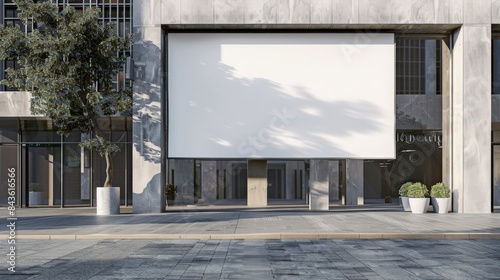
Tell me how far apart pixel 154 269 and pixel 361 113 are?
18107 mm

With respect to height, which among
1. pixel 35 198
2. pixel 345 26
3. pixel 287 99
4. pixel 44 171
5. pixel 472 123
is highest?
pixel 345 26

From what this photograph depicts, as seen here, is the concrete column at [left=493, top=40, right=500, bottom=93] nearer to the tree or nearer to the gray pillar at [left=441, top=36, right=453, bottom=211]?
the gray pillar at [left=441, top=36, right=453, bottom=211]

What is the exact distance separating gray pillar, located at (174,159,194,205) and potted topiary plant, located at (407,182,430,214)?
16.2 m

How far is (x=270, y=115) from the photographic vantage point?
27.4 m

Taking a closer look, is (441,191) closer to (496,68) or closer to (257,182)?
(257,182)

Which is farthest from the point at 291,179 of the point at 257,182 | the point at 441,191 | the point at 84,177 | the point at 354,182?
the point at 441,191

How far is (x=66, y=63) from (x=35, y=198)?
1060 cm

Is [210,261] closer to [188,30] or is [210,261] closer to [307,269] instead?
[307,269]

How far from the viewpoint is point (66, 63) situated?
24.9m

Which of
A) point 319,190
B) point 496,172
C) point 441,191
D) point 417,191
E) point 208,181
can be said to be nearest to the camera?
point 417,191

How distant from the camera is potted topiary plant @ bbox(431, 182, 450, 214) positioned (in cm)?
2625

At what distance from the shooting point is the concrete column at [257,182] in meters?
31.7

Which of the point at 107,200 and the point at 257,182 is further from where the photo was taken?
the point at 257,182

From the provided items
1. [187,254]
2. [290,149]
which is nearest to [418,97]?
[290,149]
